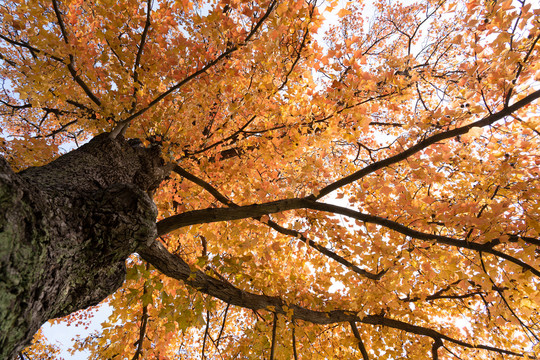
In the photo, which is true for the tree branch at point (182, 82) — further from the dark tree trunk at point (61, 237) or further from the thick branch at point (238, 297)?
the thick branch at point (238, 297)

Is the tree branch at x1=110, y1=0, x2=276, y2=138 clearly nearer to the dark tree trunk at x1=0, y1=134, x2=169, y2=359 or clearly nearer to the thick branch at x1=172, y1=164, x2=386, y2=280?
the dark tree trunk at x1=0, y1=134, x2=169, y2=359

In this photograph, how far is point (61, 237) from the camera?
1.59 m

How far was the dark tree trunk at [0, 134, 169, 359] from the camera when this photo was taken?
1.26 meters

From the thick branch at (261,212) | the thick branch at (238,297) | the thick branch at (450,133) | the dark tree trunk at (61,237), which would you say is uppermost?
the thick branch at (450,133)

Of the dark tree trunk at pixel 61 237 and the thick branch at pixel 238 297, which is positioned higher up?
the thick branch at pixel 238 297

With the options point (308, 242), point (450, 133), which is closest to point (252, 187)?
point (308, 242)

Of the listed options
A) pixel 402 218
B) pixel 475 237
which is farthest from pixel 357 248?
pixel 475 237

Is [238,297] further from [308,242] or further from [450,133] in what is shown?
[450,133]

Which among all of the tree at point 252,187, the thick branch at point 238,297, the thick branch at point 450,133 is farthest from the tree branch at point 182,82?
the thick branch at point 450,133

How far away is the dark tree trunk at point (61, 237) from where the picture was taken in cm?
126

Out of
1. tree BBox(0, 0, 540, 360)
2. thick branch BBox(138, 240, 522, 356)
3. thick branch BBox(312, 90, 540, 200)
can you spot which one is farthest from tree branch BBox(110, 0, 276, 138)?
thick branch BBox(312, 90, 540, 200)

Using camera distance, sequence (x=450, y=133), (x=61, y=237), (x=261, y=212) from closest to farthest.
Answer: (x=61, y=237) < (x=450, y=133) < (x=261, y=212)

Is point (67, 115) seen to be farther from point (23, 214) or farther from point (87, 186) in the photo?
point (23, 214)

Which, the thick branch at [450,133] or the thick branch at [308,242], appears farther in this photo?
the thick branch at [308,242]
